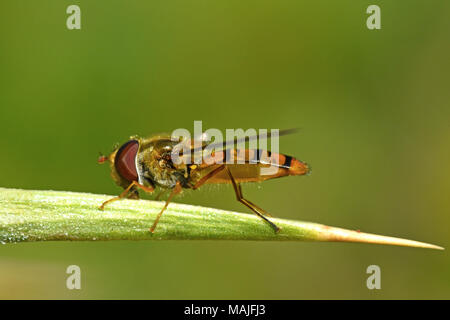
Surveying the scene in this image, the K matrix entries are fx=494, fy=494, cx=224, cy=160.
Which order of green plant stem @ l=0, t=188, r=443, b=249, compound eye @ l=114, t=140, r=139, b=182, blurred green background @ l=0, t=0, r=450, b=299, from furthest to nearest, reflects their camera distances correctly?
blurred green background @ l=0, t=0, r=450, b=299 → compound eye @ l=114, t=140, r=139, b=182 → green plant stem @ l=0, t=188, r=443, b=249

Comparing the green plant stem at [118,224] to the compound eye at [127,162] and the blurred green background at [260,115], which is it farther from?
the blurred green background at [260,115]

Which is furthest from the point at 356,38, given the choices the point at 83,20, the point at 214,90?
the point at 83,20

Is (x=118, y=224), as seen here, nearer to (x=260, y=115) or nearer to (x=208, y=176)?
(x=208, y=176)

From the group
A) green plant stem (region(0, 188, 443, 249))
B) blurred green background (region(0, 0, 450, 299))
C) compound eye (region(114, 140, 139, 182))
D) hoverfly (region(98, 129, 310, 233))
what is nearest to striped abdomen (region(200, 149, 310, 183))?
hoverfly (region(98, 129, 310, 233))

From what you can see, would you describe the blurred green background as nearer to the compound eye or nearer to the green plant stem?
the compound eye

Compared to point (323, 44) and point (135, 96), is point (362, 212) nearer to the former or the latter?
point (323, 44)

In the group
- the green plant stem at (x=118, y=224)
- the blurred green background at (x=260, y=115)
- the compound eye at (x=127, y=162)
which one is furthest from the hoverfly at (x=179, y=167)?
the blurred green background at (x=260, y=115)

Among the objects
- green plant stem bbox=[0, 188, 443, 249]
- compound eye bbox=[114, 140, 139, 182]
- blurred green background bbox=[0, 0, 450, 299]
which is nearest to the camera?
green plant stem bbox=[0, 188, 443, 249]
